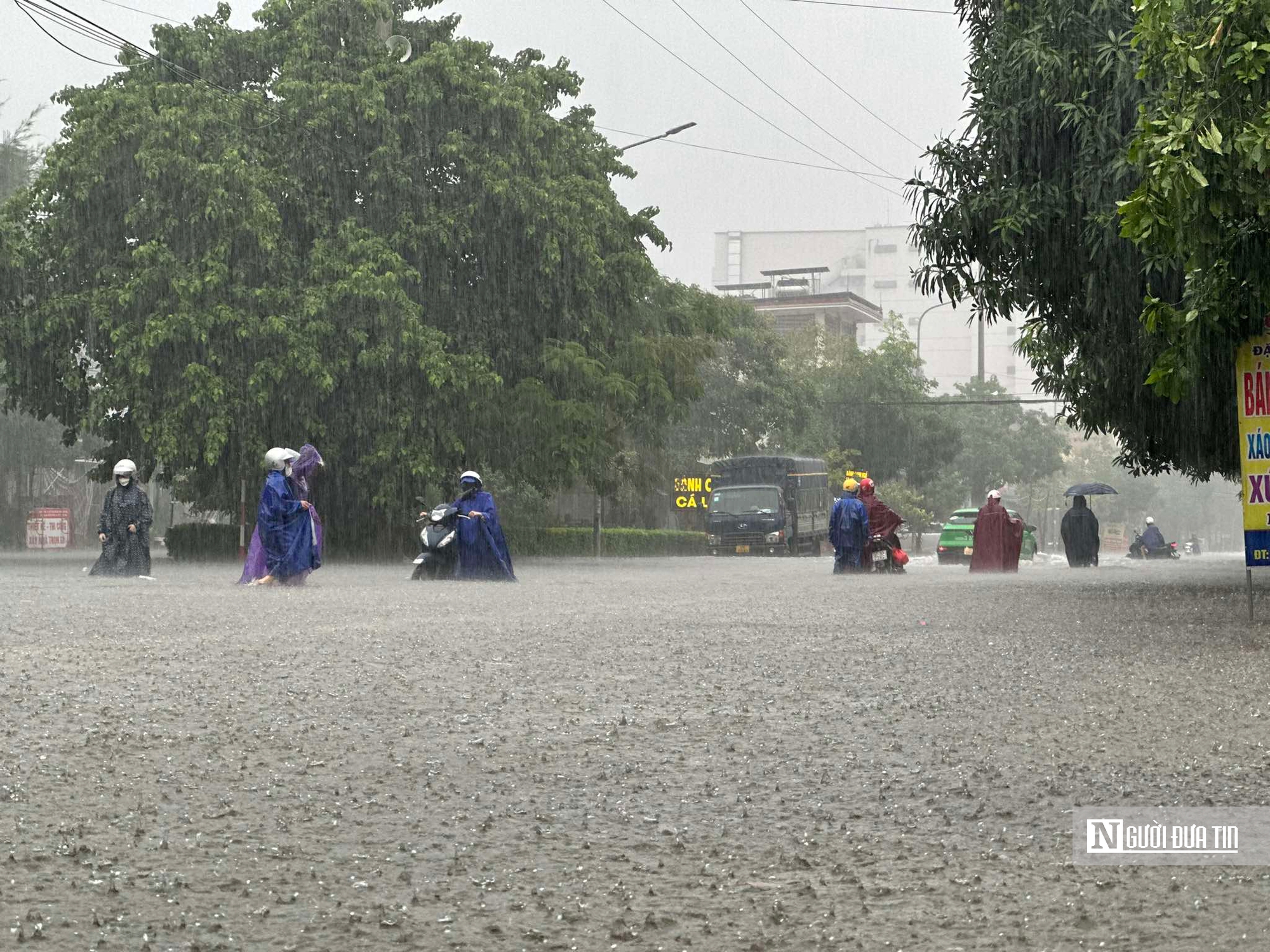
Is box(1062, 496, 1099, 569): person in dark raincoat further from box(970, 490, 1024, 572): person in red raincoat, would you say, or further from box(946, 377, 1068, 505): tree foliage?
box(946, 377, 1068, 505): tree foliage

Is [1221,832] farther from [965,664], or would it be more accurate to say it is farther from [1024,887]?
[965,664]

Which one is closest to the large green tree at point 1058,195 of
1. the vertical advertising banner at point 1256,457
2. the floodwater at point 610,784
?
the vertical advertising banner at point 1256,457

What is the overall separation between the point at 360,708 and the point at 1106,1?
10.6 m

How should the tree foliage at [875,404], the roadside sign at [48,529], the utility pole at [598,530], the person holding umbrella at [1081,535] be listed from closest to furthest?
the person holding umbrella at [1081,535] → the utility pole at [598,530] → the roadside sign at [48,529] → the tree foliage at [875,404]

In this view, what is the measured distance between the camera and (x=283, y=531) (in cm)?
2194

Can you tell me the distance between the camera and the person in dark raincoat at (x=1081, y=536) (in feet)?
124

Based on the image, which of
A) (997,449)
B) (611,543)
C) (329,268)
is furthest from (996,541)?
(997,449)

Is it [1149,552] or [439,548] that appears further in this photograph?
[1149,552]

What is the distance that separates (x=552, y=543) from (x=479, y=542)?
2125cm

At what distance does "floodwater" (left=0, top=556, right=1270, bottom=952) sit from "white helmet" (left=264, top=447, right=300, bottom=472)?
8.11 metres

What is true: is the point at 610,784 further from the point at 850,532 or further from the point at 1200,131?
the point at 850,532

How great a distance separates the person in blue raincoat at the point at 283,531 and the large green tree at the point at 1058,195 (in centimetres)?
858

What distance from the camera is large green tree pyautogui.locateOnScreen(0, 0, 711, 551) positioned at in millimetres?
31797

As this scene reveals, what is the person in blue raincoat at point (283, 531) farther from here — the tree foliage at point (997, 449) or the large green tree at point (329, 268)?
the tree foliage at point (997, 449)
